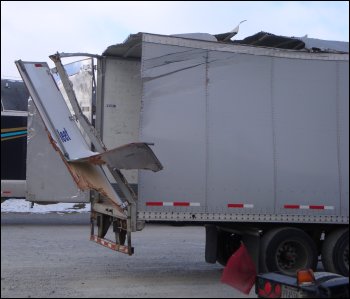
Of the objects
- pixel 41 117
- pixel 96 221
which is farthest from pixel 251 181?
pixel 41 117

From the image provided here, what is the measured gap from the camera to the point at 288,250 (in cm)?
793

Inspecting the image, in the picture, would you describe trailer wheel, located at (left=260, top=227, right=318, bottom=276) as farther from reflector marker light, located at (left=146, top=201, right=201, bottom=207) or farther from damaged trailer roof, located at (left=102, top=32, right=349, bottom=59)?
damaged trailer roof, located at (left=102, top=32, right=349, bottom=59)

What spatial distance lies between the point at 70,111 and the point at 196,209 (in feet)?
8.62

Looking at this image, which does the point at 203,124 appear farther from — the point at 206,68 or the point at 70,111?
the point at 70,111

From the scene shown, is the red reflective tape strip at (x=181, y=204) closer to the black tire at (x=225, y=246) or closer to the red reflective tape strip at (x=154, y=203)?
the red reflective tape strip at (x=154, y=203)

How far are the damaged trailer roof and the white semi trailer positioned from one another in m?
0.05

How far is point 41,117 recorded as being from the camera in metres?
8.35

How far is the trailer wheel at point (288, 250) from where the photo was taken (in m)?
7.77

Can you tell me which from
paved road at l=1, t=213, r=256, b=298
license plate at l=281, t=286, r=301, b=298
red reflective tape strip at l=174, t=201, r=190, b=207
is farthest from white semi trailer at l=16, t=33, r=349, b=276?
license plate at l=281, t=286, r=301, b=298

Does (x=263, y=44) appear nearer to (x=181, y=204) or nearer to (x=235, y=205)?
(x=235, y=205)

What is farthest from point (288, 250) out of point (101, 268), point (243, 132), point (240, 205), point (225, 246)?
point (101, 268)

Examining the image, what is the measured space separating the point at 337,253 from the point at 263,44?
3.60 meters

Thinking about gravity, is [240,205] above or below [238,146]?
below

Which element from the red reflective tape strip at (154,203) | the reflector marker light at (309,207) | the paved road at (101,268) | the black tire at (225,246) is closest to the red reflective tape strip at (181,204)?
the red reflective tape strip at (154,203)
